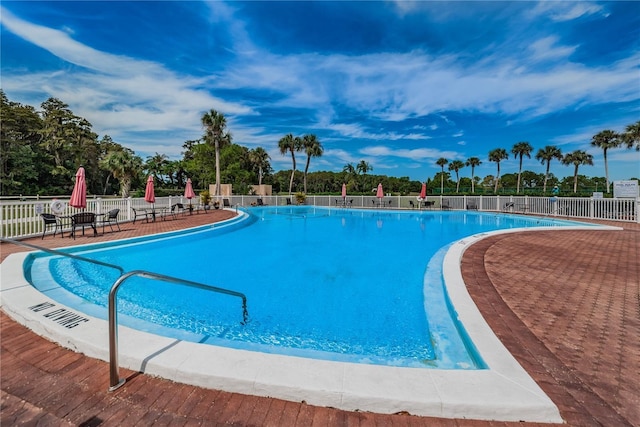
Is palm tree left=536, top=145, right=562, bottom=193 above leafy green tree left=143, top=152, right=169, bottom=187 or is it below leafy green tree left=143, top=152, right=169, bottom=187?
above

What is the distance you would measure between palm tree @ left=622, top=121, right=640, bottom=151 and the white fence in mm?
18884

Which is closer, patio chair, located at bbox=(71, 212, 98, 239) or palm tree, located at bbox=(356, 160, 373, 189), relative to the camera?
patio chair, located at bbox=(71, 212, 98, 239)

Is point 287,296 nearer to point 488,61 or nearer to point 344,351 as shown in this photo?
point 344,351

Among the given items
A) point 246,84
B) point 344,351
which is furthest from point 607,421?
point 246,84

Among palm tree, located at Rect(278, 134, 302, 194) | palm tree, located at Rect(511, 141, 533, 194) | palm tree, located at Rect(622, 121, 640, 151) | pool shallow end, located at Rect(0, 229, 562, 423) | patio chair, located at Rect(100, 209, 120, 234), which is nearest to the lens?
pool shallow end, located at Rect(0, 229, 562, 423)

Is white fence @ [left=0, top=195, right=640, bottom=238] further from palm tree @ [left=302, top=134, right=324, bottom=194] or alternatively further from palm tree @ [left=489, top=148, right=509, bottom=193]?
palm tree @ [left=489, top=148, right=509, bottom=193]

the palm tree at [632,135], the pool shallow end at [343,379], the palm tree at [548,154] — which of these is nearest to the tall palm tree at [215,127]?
the pool shallow end at [343,379]

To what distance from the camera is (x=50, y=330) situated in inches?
105

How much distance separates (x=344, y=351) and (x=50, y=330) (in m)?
2.90

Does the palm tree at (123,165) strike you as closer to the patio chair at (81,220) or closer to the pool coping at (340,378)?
the patio chair at (81,220)

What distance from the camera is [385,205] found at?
82.2 ft

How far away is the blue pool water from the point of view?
3.38 metres

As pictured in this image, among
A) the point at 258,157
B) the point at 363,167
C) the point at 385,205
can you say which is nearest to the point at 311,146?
the point at 258,157

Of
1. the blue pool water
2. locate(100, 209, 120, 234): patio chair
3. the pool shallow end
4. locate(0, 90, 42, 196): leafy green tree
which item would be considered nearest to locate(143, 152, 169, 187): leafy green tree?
locate(0, 90, 42, 196): leafy green tree
